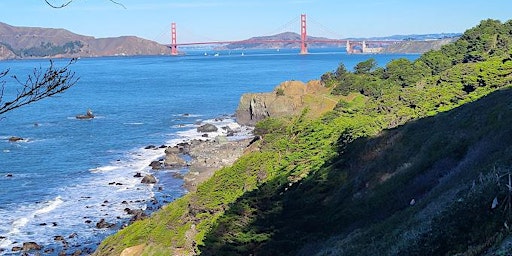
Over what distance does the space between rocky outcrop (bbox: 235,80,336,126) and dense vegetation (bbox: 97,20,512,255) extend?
1835 cm

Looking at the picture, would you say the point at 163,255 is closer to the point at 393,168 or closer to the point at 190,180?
the point at 393,168

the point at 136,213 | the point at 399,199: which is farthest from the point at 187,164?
the point at 399,199

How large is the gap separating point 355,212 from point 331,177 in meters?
5.33

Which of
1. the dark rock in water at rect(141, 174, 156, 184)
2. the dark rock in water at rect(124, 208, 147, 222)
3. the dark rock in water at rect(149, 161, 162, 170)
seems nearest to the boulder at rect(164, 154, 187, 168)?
the dark rock in water at rect(149, 161, 162, 170)

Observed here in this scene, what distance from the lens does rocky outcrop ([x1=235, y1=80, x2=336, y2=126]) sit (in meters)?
55.7

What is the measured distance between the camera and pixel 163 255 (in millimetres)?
21359

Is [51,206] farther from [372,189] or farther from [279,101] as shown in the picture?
[279,101]

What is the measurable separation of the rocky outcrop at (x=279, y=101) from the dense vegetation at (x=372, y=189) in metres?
18.4

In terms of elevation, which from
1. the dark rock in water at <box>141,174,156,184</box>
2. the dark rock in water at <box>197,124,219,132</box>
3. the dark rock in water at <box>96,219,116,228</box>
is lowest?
the dark rock in water at <box>96,219,116,228</box>

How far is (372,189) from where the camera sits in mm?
16844

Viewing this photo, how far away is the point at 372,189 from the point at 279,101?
40.4 m

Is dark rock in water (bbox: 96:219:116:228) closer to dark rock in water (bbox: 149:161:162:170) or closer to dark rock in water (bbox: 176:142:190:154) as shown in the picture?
dark rock in water (bbox: 149:161:162:170)

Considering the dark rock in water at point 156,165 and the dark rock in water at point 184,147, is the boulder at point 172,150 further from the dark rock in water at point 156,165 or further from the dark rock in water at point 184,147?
the dark rock in water at point 156,165

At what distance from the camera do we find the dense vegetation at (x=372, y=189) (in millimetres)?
8680
